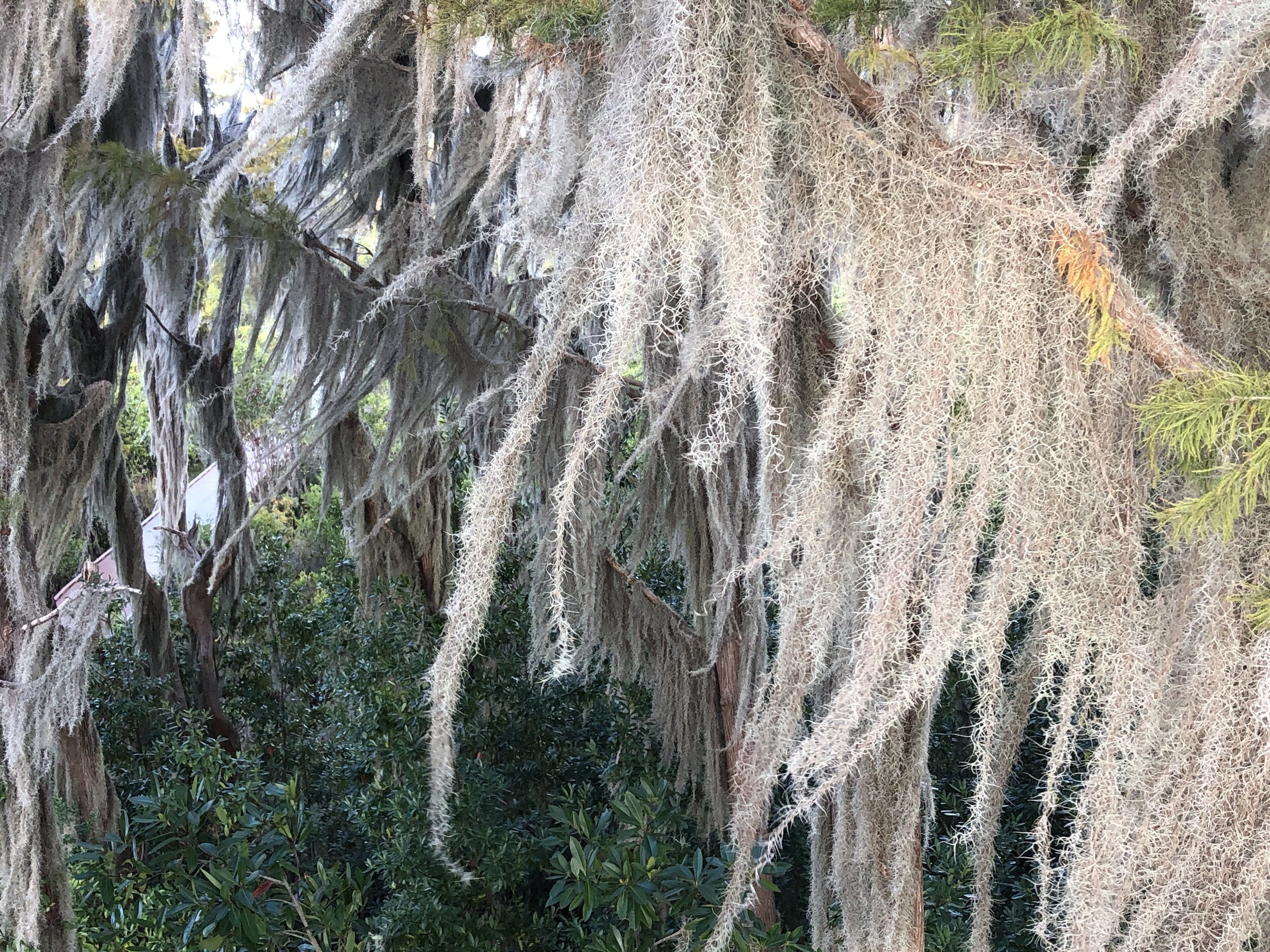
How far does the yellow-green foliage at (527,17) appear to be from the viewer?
102cm

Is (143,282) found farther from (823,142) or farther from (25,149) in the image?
(823,142)

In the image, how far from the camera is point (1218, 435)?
2.84 ft

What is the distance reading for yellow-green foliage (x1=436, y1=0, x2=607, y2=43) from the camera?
1020mm

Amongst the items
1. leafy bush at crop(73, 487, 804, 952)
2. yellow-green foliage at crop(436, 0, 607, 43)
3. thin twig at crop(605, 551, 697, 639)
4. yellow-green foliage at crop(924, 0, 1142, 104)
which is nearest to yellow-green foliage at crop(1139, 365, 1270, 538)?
yellow-green foliage at crop(924, 0, 1142, 104)

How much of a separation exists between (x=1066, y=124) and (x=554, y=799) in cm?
232

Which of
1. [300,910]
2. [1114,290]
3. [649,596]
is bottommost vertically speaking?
[300,910]

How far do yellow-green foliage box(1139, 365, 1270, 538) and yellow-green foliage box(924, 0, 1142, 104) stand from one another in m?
0.30

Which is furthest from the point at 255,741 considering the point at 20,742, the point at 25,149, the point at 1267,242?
the point at 1267,242

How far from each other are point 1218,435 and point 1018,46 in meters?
0.38

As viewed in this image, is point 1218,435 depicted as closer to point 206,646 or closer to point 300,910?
point 300,910

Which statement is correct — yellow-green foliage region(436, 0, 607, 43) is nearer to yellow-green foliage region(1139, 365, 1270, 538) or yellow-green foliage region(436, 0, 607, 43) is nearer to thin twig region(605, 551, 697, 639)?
yellow-green foliage region(1139, 365, 1270, 538)

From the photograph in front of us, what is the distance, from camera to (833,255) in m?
1.23

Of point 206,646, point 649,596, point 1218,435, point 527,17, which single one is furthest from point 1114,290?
point 206,646

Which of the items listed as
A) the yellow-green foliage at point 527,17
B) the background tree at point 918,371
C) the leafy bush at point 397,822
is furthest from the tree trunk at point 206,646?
the yellow-green foliage at point 527,17
